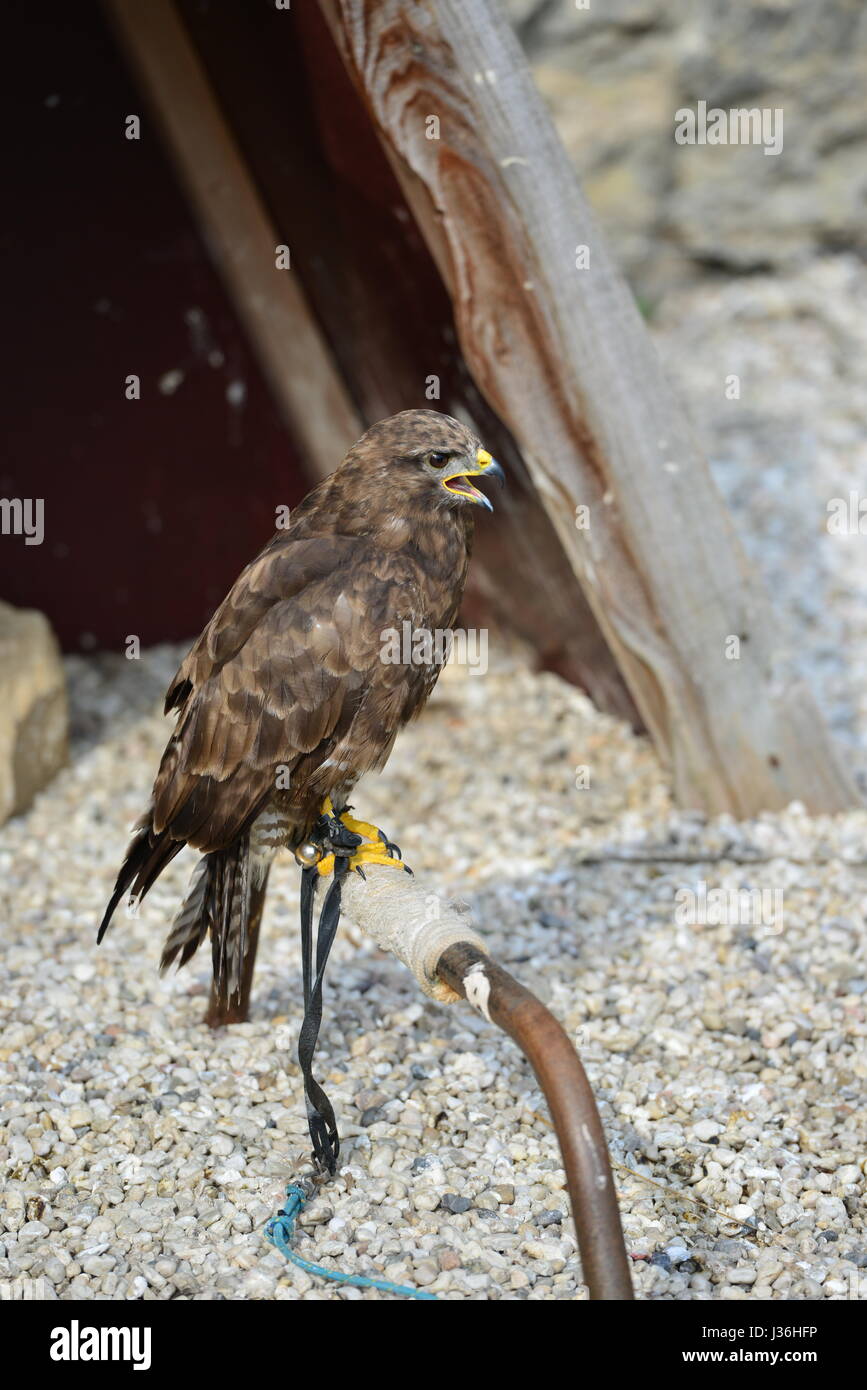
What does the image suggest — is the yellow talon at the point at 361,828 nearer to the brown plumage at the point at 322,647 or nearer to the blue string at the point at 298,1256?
the brown plumage at the point at 322,647

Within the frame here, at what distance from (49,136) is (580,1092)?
3970mm

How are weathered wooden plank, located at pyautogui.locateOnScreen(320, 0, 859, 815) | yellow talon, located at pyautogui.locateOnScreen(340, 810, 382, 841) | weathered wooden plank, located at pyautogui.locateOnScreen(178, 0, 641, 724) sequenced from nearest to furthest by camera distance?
yellow talon, located at pyautogui.locateOnScreen(340, 810, 382, 841) < weathered wooden plank, located at pyautogui.locateOnScreen(320, 0, 859, 815) < weathered wooden plank, located at pyautogui.locateOnScreen(178, 0, 641, 724)

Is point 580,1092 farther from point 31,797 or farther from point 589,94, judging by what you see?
point 589,94

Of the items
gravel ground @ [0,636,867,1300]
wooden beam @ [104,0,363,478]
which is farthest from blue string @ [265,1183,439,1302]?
wooden beam @ [104,0,363,478]

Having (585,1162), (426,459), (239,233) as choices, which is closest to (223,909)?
(426,459)

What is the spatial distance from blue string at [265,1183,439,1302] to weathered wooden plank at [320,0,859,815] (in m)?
1.90

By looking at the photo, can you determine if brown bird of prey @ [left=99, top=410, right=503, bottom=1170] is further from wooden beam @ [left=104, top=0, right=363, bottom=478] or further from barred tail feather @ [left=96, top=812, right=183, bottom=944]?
wooden beam @ [left=104, top=0, right=363, bottom=478]

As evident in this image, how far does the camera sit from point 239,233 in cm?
474

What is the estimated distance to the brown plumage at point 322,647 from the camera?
2488mm

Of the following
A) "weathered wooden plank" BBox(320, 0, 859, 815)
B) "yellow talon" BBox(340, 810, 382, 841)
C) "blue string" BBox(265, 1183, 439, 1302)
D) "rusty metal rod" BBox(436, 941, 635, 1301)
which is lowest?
"blue string" BBox(265, 1183, 439, 1302)

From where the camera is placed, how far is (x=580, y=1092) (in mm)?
1856

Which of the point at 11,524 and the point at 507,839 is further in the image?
the point at 11,524

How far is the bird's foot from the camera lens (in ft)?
8.66
